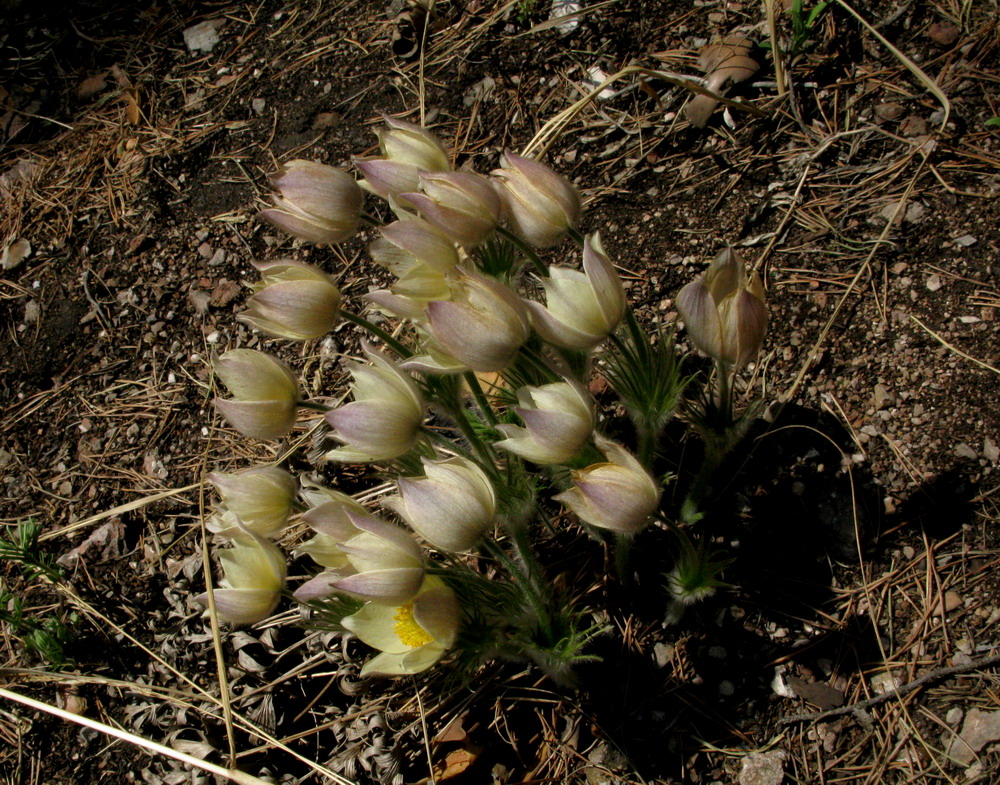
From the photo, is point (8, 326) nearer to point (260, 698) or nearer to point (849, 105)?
point (260, 698)

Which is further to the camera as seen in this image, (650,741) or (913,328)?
(913,328)

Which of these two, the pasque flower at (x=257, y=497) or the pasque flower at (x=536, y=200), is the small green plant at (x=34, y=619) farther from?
the pasque flower at (x=536, y=200)

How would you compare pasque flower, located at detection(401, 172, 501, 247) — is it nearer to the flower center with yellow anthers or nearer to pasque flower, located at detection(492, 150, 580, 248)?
→ pasque flower, located at detection(492, 150, 580, 248)

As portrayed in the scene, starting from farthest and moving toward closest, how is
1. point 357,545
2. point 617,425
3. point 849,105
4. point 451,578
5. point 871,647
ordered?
point 849,105 → point 617,425 → point 871,647 → point 451,578 → point 357,545

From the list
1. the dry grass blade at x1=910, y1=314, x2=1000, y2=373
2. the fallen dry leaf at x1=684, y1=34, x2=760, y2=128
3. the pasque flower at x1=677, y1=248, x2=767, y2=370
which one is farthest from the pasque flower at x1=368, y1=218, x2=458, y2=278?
the fallen dry leaf at x1=684, y1=34, x2=760, y2=128

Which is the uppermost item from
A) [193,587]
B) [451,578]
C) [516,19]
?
[516,19]

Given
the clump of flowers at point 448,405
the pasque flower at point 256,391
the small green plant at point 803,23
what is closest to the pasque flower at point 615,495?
the clump of flowers at point 448,405

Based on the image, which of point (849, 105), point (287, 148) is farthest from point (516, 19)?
point (849, 105)
